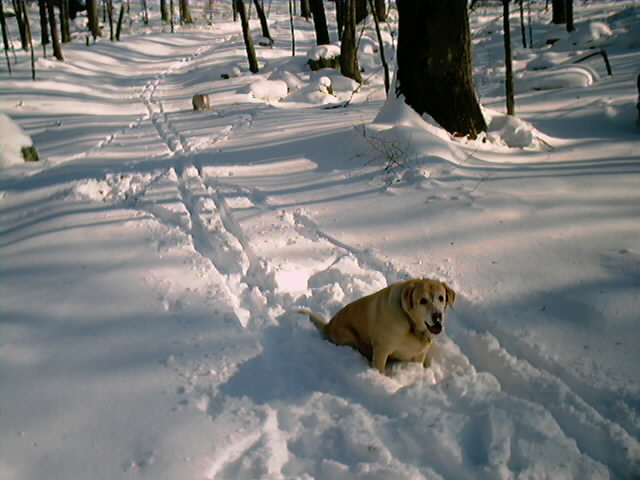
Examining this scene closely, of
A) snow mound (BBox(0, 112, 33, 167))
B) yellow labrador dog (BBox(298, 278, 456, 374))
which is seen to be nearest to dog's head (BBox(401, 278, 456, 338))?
yellow labrador dog (BBox(298, 278, 456, 374))

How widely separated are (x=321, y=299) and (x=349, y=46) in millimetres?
13351

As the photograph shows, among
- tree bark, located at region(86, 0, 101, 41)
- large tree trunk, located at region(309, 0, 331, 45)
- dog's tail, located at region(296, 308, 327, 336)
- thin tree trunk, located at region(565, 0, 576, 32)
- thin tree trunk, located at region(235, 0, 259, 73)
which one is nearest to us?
dog's tail, located at region(296, 308, 327, 336)

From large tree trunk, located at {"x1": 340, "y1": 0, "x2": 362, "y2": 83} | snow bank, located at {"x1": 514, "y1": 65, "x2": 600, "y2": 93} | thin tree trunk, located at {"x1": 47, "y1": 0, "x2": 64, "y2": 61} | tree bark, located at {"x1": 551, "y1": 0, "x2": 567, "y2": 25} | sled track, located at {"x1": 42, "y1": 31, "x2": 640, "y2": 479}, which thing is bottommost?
sled track, located at {"x1": 42, "y1": 31, "x2": 640, "y2": 479}

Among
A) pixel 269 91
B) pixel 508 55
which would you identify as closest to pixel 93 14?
pixel 269 91

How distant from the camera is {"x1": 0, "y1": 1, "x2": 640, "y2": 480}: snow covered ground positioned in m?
2.27

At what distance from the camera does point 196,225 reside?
5.10 m

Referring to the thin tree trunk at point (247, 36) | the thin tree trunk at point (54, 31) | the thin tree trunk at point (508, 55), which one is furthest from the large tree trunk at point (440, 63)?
the thin tree trunk at point (54, 31)

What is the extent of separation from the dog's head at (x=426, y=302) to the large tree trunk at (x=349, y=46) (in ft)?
43.8

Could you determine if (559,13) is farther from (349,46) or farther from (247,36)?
(247,36)

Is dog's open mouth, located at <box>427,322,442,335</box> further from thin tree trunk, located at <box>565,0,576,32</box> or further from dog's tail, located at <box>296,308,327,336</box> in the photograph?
thin tree trunk, located at <box>565,0,576,32</box>

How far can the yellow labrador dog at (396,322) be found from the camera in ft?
8.40

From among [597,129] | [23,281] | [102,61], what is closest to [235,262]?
[23,281]

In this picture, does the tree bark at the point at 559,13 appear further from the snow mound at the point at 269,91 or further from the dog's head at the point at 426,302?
the dog's head at the point at 426,302

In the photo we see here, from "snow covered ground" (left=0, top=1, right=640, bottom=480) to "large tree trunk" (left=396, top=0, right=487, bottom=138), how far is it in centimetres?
40
